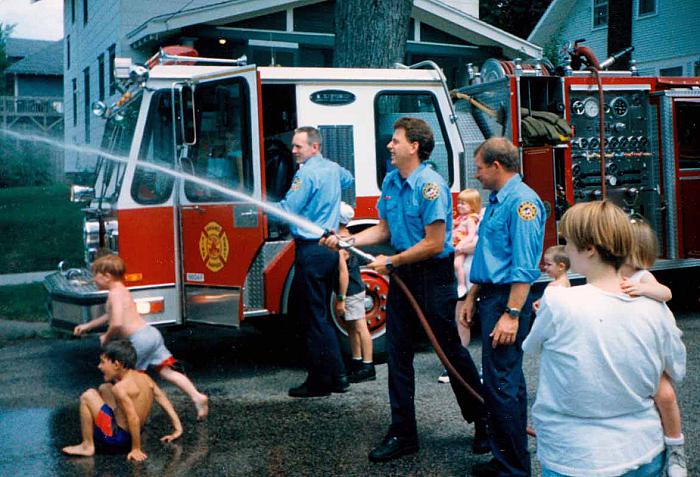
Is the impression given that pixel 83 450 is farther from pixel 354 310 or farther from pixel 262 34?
pixel 262 34

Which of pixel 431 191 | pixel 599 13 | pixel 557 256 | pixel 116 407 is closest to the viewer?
pixel 431 191

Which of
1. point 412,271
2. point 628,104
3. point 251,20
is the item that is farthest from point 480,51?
point 412,271

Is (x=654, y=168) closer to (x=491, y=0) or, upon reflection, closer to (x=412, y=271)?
(x=412, y=271)

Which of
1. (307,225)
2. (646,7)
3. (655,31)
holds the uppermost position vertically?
(646,7)

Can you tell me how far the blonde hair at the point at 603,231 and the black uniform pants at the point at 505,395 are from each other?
1.63m

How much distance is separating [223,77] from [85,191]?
1743 millimetres

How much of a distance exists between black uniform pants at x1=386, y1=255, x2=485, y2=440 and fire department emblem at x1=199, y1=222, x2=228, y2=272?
7.37ft

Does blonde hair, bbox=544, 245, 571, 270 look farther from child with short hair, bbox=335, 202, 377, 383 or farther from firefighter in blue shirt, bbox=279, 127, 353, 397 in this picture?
child with short hair, bbox=335, 202, 377, 383

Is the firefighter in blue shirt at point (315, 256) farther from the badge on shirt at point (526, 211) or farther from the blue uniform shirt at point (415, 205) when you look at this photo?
the badge on shirt at point (526, 211)

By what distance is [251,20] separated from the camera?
18.4m

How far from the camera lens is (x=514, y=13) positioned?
1642 inches

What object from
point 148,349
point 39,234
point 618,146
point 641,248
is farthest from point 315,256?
point 39,234

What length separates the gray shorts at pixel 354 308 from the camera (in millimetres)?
6828

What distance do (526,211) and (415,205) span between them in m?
0.76
